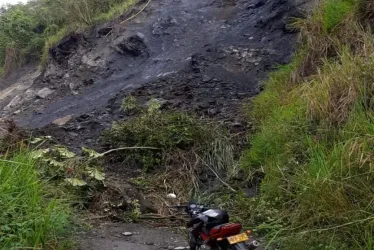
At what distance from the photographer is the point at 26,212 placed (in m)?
4.22

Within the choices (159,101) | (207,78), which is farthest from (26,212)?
(207,78)

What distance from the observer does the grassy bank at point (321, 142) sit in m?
3.99

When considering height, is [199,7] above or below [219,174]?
above

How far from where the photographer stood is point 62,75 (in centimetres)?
1318

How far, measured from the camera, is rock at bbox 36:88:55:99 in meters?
12.6

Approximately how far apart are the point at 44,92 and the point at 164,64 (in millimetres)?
3497

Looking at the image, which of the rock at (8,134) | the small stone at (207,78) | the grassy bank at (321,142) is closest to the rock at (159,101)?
the small stone at (207,78)

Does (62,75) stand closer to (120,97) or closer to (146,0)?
(146,0)

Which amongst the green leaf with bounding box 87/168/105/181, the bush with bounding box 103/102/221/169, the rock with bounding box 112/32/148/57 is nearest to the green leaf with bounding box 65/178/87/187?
the green leaf with bounding box 87/168/105/181

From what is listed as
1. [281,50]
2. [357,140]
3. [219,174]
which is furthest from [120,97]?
[357,140]

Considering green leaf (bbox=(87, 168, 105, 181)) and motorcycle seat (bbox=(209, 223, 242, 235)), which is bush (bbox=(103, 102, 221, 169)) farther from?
motorcycle seat (bbox=(209, 223, 242, 235))

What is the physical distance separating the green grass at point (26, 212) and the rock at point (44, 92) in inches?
321

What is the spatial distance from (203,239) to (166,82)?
247 inches

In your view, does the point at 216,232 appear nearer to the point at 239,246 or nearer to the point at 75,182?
the point at 239,246
